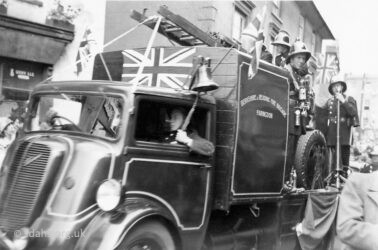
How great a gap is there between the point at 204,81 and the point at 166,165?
2.83 ft

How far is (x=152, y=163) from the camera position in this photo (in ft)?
14.0

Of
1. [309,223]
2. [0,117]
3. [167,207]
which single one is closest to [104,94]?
[167,207]

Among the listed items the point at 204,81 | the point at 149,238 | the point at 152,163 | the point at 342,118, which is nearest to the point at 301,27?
the point at 342,118

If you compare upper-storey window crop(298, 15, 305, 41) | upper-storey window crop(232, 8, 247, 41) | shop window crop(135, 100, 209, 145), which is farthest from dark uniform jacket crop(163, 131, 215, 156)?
upper-storey window crop(298, 15, 305, 41)

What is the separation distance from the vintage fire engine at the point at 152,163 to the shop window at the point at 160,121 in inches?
0.5

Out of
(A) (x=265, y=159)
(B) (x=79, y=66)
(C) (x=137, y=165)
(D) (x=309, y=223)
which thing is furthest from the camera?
(B) (x=79, y=66)

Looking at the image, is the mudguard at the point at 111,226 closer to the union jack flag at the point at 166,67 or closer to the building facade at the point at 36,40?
the union jack flag at the point at 166,67

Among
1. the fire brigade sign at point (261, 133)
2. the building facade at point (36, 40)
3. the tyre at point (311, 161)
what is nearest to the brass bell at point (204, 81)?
the fire brigade sign at point (261, 133)

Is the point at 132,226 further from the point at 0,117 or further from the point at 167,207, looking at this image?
the point at 0,117

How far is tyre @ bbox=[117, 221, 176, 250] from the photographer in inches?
149

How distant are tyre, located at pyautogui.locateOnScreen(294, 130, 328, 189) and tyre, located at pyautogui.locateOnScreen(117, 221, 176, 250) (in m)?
2.86

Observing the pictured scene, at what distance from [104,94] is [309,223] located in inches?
128

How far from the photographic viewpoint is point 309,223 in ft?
20.0

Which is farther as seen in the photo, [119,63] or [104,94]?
[119,63]
